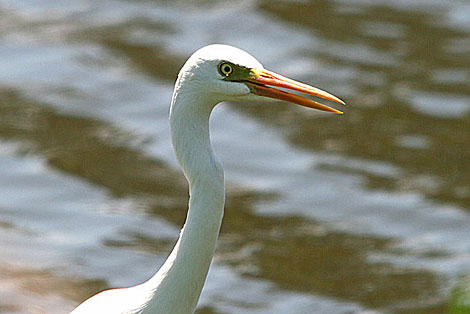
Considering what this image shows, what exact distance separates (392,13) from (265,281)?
5.45 metres

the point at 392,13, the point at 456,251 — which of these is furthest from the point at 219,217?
the point at 392,13

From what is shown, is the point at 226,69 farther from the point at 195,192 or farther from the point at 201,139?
the point at 195,192

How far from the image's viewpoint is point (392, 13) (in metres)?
12.7

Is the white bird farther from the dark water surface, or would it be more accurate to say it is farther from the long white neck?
the dark water surface

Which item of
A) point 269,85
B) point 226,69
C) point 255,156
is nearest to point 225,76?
point 226,69

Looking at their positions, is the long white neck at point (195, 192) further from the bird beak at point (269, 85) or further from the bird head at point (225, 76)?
the bird beak at point (269, 85)

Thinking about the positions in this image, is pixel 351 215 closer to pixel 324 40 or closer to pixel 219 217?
pixel 324 40

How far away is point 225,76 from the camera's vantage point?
14.9ft

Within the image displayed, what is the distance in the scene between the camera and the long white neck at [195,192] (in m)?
4.58

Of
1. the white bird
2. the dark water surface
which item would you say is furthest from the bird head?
the dark water surface

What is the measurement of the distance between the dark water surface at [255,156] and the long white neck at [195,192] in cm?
316

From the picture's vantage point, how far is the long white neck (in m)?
4.58

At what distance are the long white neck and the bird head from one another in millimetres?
67

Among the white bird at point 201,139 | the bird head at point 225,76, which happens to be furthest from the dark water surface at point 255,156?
the bird head at point 225,76
